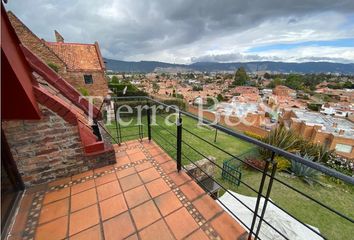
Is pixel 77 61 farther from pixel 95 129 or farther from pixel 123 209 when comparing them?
pixel 123 209

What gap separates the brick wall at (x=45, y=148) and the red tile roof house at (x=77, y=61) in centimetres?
1109

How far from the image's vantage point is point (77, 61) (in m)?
13.9

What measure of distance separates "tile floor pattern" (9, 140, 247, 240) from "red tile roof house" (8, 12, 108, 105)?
11.5m

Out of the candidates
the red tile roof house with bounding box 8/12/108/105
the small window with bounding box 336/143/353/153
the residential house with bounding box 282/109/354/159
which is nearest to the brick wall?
the red tile roof house with bounding box 8/12/108/105

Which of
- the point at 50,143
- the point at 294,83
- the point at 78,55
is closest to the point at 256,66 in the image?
the point at 294,83

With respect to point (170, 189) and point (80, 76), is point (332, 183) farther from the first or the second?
point (80, 76)

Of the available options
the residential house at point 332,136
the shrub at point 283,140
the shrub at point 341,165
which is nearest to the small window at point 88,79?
the shrub at point 283,140

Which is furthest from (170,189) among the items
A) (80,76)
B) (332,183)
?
(80,76)

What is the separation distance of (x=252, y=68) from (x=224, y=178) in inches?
7254

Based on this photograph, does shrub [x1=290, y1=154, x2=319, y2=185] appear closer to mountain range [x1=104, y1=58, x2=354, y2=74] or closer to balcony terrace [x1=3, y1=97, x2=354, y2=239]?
balcony terrace [x1=3, y1=97, x2=354, y2=239]

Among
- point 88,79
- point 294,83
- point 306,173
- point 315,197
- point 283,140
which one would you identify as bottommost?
point 294,83

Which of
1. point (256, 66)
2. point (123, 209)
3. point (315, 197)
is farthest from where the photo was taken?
point (256, 66)

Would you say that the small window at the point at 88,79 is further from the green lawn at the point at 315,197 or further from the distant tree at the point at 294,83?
the distant tree at the point at 294,83

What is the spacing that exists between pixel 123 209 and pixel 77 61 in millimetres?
15438
